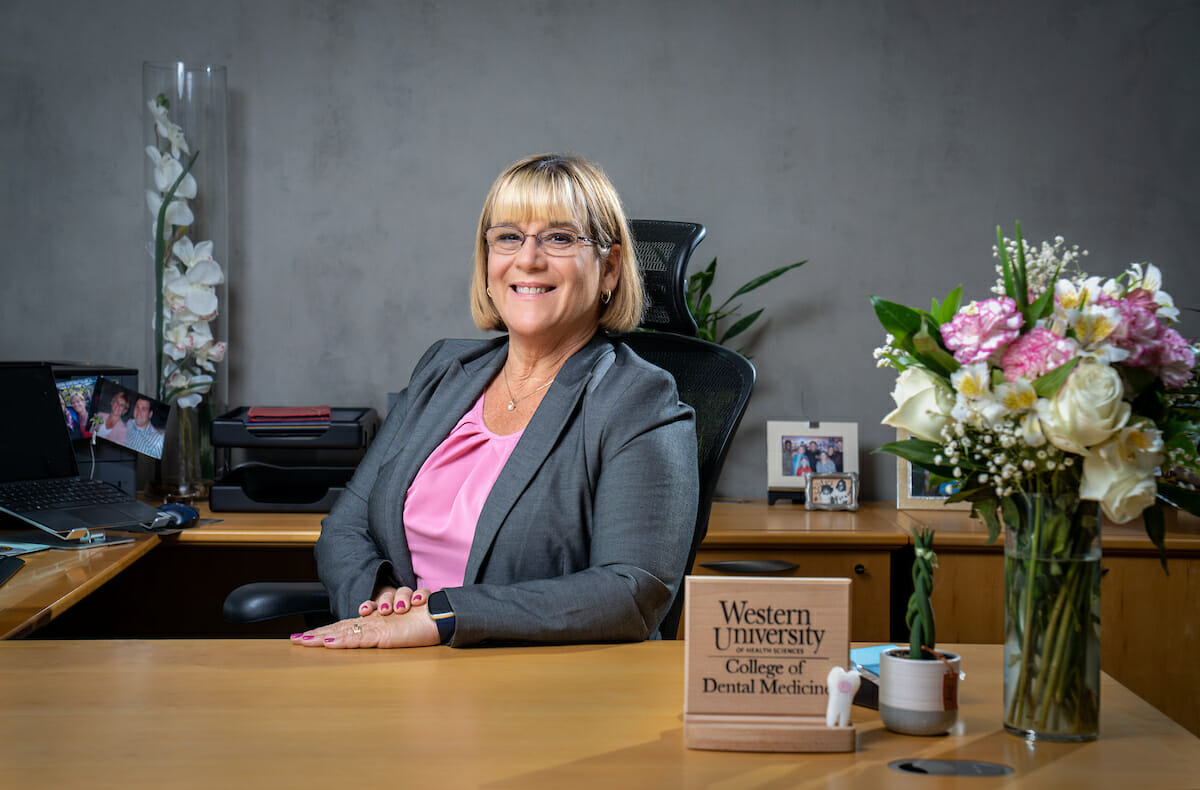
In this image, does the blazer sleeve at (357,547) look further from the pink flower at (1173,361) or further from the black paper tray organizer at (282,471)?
the pink flower at (1173,361)

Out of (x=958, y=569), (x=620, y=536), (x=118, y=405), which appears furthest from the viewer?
(x=118, y=405)

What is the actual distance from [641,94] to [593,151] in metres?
0.21

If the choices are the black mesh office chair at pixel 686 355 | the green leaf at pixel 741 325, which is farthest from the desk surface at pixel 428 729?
the green leaf at pixel 741 325

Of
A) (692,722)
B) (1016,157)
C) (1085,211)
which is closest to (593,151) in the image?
(1016,157)

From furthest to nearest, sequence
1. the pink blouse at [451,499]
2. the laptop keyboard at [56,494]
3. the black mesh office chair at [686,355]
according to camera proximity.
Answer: the laptop keyboard at [56,494] < the black mesh office chair at [686,355] < the pink blouse at [451,499]

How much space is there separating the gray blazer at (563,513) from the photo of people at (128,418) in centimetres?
106

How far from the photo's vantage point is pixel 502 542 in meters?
1.65

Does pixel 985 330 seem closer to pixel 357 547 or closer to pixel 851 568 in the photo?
pixel 357 547

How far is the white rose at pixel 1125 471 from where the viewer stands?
1.02 meters

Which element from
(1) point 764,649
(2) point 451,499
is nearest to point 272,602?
(2) point 451,499

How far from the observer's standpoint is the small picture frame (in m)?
2.90

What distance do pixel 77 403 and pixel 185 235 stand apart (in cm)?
53

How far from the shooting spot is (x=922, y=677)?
43.3 inches

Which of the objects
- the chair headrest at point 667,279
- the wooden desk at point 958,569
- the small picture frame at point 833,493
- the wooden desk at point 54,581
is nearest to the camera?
the wooden desk at point 54,581
